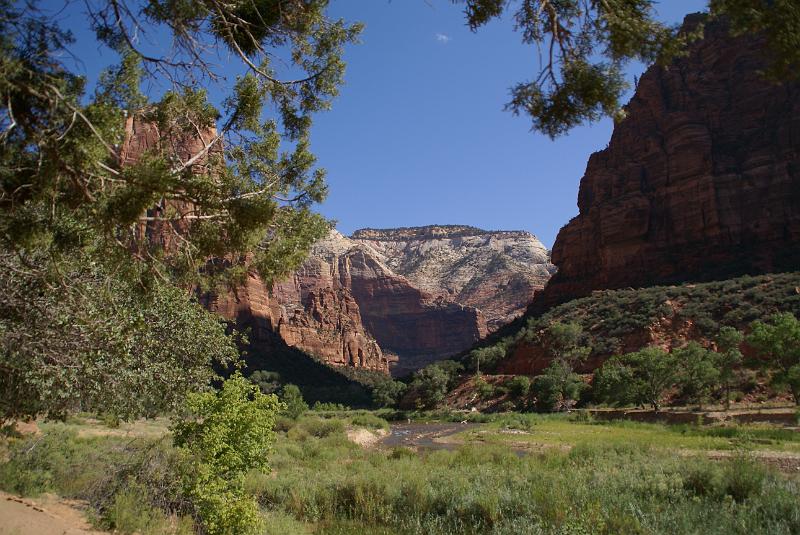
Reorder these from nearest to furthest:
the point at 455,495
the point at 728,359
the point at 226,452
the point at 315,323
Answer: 1. the point at 226,452
2. the point at 455,495
3. the point at 728,359
4. the point at 315,323

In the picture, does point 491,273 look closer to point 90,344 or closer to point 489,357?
point 489,357

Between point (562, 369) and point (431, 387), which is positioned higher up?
point (562, 369)

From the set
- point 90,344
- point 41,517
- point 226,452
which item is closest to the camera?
point 41,517

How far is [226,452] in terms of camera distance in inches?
Answer: 334

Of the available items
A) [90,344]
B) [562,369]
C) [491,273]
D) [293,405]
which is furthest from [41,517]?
[491,273]

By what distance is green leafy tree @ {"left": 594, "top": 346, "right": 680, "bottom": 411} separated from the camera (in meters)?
35.8

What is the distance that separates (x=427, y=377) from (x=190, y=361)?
5584cm

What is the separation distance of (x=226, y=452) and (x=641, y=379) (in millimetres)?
36857

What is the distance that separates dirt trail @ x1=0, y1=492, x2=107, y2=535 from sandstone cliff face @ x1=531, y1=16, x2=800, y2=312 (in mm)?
66813

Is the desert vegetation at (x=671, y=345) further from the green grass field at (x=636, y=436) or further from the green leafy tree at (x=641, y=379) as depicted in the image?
the green grass field at (x=636, y=436)

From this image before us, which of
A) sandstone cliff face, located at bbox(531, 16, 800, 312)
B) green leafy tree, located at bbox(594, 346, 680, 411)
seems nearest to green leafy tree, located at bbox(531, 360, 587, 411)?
green leafy tree, located at bbox(594, 346, 680, 411)

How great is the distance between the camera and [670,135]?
7675 centimetres

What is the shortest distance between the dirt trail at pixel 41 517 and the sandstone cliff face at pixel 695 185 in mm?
66813

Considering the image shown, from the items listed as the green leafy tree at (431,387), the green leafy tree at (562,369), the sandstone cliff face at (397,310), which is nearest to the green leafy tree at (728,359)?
the green leafy tree at (562,369)
